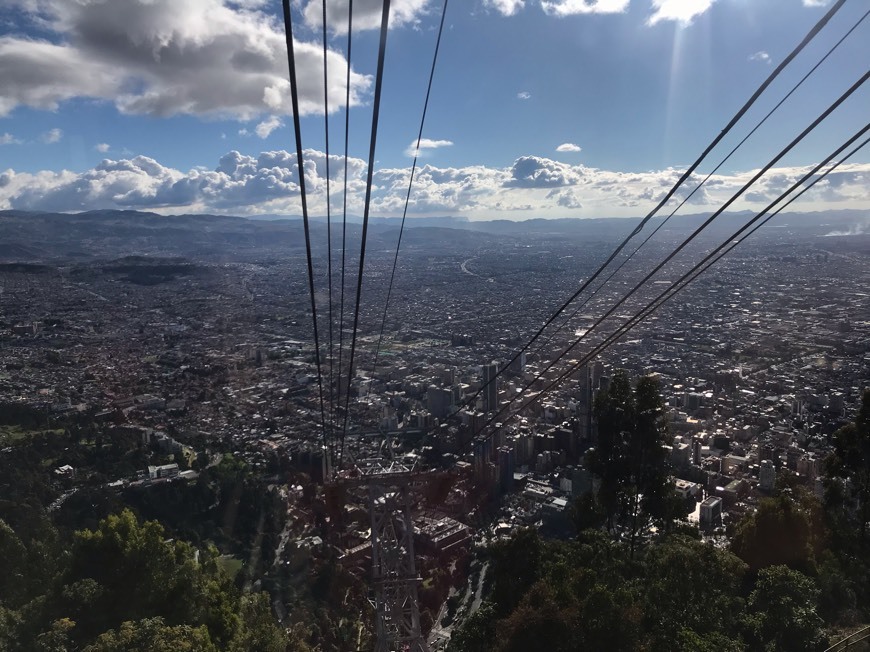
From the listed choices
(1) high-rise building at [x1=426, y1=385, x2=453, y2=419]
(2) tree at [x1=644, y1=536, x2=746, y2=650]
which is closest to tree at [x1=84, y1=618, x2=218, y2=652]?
(2) tree at [x1=644, y1=536, x2=746, y2=650]

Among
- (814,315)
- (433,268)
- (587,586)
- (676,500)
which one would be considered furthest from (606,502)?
(433,268)

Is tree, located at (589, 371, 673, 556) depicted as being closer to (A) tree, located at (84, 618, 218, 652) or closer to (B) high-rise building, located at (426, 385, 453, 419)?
(A) tree, located at (84, 618, 218, 652)

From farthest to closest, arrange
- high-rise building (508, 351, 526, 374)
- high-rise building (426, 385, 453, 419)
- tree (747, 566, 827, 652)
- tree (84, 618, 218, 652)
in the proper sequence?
high-rise building (508, 351, 526, 374)
high-rise building (426, 385, 453, 419)
tree (84, 618, 218, 652)
tree (747, 566, 827, 652)

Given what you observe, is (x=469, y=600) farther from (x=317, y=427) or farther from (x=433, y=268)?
(x=433, y=268)

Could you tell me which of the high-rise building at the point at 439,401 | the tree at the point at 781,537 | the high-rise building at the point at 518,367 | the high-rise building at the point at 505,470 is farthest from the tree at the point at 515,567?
the high-rise building at the point at 518,367

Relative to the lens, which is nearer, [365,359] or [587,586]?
[587,586]

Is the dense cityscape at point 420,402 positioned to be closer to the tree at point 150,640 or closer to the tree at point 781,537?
the tree at point 781,537

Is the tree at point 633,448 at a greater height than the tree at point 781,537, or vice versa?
the tree at point 633,448

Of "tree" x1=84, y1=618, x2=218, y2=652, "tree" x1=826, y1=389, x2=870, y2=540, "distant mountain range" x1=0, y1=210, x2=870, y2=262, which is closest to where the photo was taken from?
"tree" x1=84, y1=618, x2=218, y2=652

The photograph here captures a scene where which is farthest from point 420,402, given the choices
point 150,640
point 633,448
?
point 150,640
